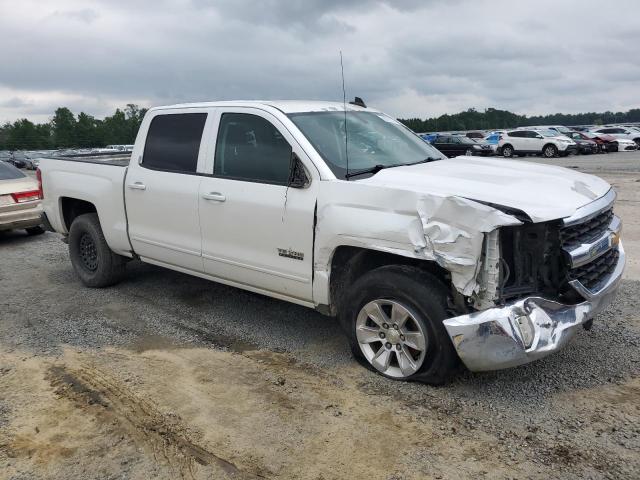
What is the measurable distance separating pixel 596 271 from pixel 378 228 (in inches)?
59.6

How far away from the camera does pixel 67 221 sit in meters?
6.74

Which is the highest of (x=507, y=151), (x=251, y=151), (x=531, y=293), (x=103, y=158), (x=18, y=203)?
(x=251, y=151)

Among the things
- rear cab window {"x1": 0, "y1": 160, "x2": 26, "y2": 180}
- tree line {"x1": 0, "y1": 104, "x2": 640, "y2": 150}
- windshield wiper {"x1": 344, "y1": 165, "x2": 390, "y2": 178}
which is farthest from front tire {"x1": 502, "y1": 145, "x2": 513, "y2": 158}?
tree line {"x1": 0, "y1": 104, "x2": 640, "y2": 150}

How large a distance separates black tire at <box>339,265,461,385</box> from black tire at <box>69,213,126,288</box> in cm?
345

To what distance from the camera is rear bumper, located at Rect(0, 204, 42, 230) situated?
30.5 ft

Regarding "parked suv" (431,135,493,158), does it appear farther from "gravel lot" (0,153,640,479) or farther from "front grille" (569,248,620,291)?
"front grille" (569,248,620,291)

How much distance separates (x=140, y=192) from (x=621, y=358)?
4.34 metres

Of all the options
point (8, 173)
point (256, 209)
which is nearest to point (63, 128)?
point (8, 173)

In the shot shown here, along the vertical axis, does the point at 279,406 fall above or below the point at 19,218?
below

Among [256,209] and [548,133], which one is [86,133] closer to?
[548,133]

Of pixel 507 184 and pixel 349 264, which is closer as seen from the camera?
pixel 507 184

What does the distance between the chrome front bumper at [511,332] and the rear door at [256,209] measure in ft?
4.14

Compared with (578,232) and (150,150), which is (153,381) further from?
(578,232)

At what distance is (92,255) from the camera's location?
21.2 ft
